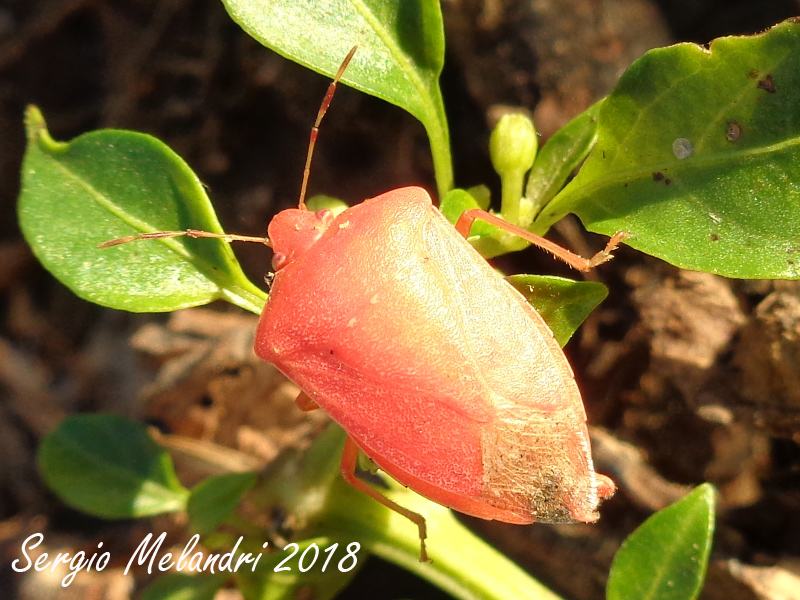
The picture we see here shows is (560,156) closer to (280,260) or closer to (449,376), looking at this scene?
(449,376)

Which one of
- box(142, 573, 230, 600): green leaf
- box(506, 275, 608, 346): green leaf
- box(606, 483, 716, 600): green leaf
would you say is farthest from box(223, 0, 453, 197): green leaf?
box(142, 573, 230, 600): green leaf

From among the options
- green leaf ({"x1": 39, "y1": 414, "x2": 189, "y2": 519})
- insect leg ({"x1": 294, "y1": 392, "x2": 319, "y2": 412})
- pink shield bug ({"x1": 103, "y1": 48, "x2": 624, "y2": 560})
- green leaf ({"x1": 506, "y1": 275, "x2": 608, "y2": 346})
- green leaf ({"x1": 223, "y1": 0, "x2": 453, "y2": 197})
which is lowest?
green leaf ({"x1": 39, "y1": 414, "x2": 189, "y2": 519})

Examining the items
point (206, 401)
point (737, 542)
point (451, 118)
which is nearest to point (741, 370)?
point (737, 542)

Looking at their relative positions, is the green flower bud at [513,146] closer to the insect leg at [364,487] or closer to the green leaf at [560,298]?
the green leaf at [560,298]

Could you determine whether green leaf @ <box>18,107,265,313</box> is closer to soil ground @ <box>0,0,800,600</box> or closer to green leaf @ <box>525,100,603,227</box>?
green leaf @ <box>525,100,603,227</box>

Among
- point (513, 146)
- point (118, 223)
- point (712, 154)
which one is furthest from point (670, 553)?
point (118, 223)

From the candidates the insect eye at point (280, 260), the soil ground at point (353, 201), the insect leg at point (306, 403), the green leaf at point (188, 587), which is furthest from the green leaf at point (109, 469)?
the insect eye at point (280, 260)

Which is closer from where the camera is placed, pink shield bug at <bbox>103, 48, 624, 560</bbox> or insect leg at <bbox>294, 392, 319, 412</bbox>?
pink shield bug at <bbox>103, 48, 624, 560</bbox>
